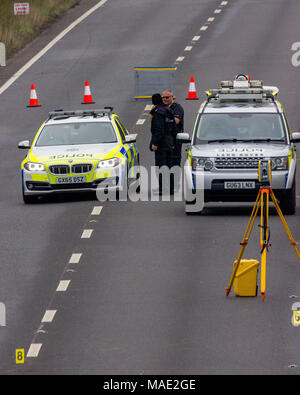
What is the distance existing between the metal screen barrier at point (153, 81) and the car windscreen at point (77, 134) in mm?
10812

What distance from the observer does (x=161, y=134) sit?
25625 millimetres

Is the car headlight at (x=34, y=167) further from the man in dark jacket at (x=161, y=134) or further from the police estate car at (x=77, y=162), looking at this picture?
the man in dark jacket at (x=161, y=134)

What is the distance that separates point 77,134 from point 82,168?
1.69 meters

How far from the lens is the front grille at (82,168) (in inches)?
977

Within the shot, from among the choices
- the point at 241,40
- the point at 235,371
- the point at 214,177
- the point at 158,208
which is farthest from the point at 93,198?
the point at 241,40

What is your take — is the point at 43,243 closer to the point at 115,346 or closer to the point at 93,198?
the point at 93,198

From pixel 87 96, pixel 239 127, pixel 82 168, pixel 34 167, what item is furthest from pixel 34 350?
pixel 87 96

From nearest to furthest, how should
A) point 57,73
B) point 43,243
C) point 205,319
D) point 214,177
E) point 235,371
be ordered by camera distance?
point 235,371
point 205,319
point 43,243
point 214,177
point 57,73

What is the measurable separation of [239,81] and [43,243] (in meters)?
7.33

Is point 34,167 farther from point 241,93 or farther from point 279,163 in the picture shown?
point 279,163

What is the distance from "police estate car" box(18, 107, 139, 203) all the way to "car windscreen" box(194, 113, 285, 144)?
1.79 meters

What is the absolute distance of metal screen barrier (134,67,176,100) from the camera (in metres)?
37.4

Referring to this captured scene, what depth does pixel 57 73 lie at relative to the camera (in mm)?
41688

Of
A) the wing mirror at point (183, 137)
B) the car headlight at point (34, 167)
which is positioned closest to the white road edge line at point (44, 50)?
the car headlight at point (34, 167)
